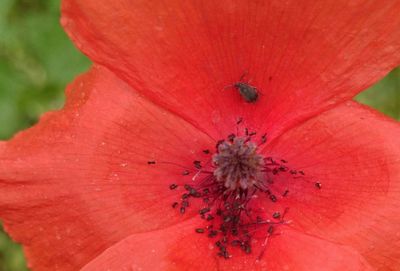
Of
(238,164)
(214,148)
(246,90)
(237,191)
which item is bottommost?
Result: (237,191)

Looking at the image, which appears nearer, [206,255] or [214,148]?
[206,255]

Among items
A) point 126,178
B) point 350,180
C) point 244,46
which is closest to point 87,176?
point 126,178

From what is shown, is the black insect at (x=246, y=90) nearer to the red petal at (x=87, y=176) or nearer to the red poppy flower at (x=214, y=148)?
the red poppy flower at (x=214, y=148)

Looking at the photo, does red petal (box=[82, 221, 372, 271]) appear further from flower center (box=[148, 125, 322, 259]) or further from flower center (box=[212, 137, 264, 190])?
flower center (box=[212, 137, 264, 190])

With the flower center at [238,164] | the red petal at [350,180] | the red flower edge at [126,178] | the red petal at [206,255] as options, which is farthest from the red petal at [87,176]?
the red petal at [350,180]

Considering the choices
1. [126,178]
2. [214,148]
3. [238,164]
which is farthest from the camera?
A: [214,148]

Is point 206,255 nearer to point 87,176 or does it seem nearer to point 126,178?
point 126,178

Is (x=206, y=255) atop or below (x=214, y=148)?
below

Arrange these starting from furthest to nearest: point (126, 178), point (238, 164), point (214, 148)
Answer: point (214, 148)
point (126, 178)
point (238, 164)
